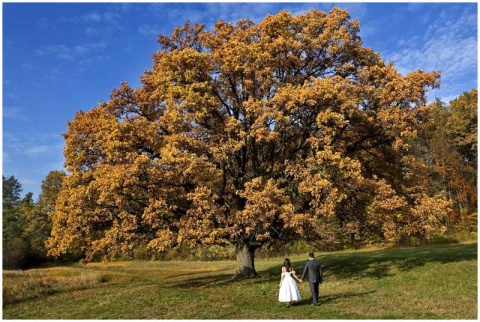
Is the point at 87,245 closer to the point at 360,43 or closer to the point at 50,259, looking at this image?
the point at 360,43

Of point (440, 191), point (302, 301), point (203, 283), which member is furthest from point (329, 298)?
point (440, 191)

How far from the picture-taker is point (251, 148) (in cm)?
2425

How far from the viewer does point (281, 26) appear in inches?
942

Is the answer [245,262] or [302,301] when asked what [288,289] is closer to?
[302,301]

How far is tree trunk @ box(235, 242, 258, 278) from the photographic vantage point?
25328 mm

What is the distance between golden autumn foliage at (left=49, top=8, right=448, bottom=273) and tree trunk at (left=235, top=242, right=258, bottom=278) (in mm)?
129

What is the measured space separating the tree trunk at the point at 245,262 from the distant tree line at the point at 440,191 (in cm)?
2456

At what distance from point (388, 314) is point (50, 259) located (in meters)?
61.2

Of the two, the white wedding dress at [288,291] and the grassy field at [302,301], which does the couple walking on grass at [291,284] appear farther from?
the grassy field at [302,301]

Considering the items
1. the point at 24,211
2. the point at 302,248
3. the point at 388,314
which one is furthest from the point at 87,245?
the point at 24,211

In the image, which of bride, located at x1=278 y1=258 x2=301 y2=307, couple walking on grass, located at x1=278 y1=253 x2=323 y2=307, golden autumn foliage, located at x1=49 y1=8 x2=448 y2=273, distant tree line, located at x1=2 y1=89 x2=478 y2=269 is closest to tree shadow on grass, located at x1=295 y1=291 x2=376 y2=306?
couple walking on grass, located at x1=278 y1=253 x2=323 y2=307

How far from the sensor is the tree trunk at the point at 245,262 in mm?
25328

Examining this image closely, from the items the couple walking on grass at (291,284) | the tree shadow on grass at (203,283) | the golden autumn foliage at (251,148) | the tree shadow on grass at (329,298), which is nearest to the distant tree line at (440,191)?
the tree shadow on grass at (203,283)

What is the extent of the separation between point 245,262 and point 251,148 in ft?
22.2
